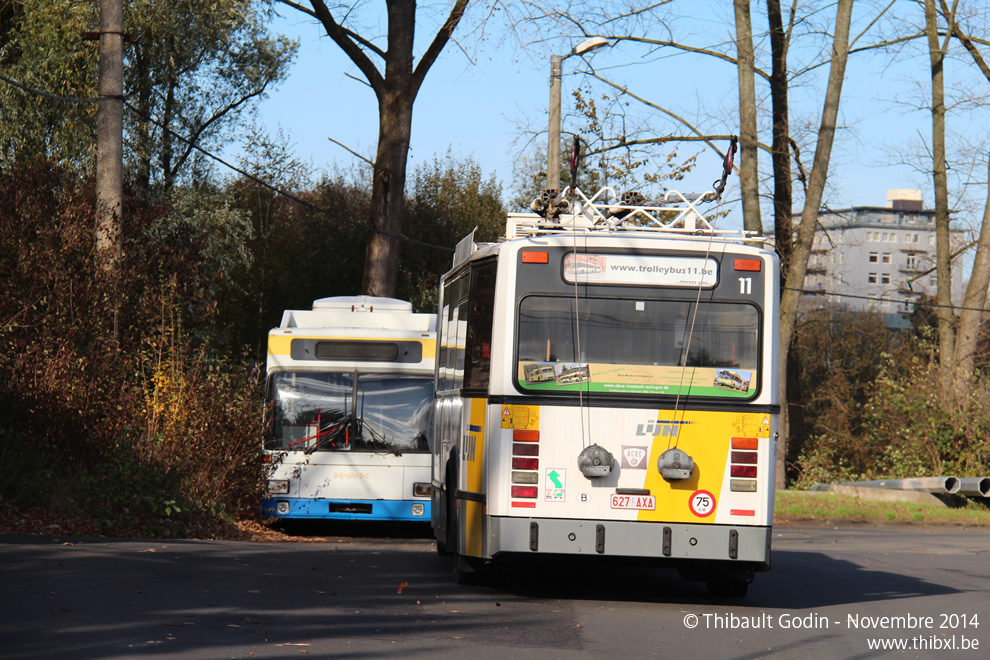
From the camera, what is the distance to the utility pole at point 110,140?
1545 cm

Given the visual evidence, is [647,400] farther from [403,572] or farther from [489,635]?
[403,572]

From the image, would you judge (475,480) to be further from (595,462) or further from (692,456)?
(692,456)

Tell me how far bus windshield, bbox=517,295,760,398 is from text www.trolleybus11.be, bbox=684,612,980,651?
1736 mm

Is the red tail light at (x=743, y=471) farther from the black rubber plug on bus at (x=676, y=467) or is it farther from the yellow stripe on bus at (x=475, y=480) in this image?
the yellow stripe on bus at (x=475, y=480)

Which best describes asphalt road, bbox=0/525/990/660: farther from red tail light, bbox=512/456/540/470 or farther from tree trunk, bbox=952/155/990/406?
tree trunk, bbox=952/155/990/406

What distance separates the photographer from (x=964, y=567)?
14.4 m

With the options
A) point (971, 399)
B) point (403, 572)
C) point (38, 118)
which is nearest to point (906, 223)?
point (971, 399)

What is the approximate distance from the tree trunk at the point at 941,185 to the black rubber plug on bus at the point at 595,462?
24.0 meters

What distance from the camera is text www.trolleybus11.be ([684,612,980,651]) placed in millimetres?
8391

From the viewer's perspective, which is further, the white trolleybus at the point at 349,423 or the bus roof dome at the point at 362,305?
the bus roof dome at the point at 362,305

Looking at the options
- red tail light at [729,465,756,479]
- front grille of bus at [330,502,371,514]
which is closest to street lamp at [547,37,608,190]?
front grille of bus at [330,502,371,514]

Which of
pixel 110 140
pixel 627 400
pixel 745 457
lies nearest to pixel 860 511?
pixel 745 457

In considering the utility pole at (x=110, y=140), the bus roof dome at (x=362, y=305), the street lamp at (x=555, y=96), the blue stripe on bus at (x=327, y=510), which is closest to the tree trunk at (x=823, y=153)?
the street lamp at (x=555, y=96)

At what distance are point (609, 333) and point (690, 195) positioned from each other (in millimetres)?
2676
